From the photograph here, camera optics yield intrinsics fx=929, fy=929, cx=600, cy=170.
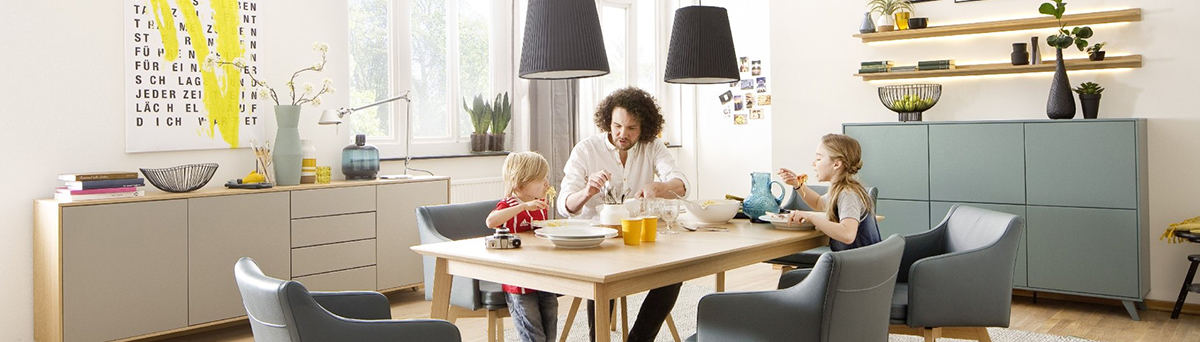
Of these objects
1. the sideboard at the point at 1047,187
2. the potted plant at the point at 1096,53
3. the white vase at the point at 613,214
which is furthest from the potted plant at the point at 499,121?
the potted plant at the point at 1096,53

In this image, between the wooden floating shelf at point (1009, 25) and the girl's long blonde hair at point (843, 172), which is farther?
the wooden floating shelf at point (1009, 25)

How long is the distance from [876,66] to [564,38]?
10.5 ft

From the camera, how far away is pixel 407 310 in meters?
4.76

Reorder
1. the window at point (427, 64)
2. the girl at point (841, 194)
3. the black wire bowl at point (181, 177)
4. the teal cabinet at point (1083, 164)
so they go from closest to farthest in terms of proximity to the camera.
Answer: the girl at point (841, 194) < the black wire bowl at point (181, 177) < the teal cabinet at point (1083, 164) < the window at point (427, 64)

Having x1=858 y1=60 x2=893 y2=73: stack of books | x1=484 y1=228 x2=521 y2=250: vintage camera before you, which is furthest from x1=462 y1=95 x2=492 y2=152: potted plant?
x1=484 y1=228 x2=521 y2=250: vintage camera

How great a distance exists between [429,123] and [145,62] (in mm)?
1798

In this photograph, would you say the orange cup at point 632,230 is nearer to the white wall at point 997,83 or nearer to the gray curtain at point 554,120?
the white wall at point 997,83

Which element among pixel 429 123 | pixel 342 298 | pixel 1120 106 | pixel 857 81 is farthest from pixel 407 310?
pixel 1120 106

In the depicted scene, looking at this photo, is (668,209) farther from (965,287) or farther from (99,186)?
(99,186)

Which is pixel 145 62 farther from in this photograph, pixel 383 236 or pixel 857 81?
pixel 857 81

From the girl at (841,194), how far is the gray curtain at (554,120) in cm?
302

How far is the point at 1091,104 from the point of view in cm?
462

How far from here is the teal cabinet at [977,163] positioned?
185 inches

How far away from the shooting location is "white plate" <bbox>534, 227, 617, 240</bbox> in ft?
8.55
